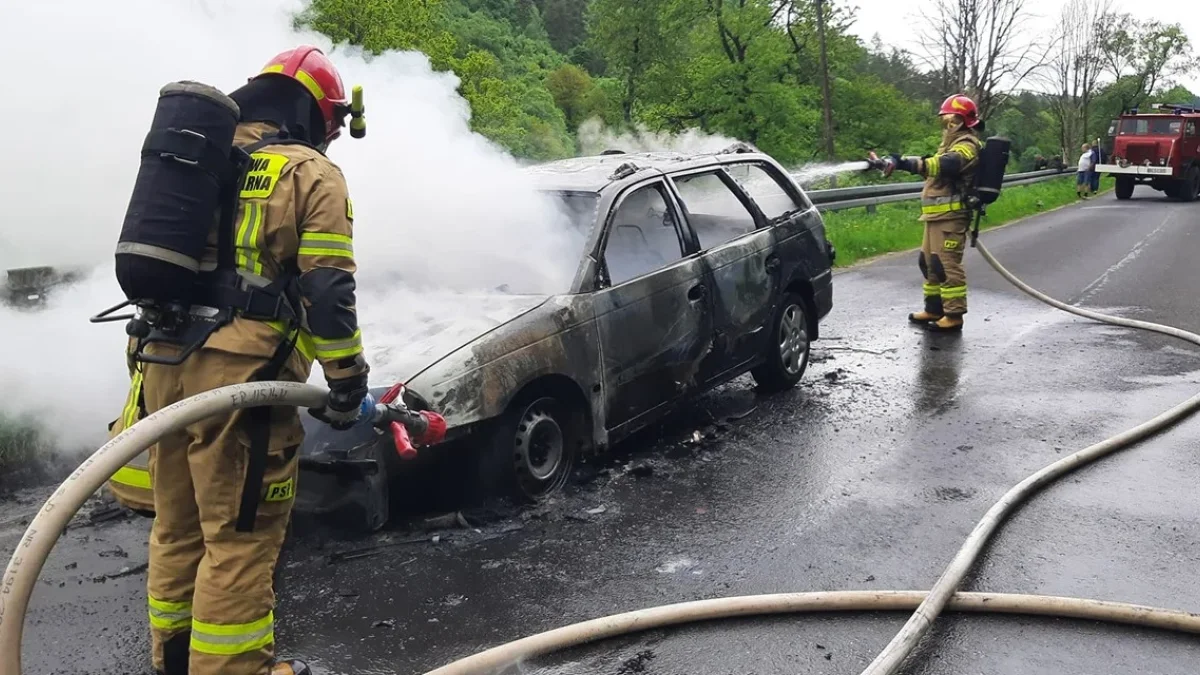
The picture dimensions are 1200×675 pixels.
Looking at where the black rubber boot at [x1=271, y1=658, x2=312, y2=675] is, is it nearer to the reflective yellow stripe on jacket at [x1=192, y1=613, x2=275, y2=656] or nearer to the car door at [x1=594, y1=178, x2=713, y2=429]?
the reflective yellow stripe on jacket at [x1=192, y1=613, x2=275, y2=656]

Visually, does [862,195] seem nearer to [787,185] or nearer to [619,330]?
[787,185]

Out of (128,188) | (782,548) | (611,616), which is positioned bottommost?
(782,548)

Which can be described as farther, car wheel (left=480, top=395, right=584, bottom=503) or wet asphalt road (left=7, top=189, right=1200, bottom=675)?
car wheel (left=480, top=395, right=584, bottom=503)

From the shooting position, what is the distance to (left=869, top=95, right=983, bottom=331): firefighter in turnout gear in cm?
880

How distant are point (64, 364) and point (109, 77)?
1607 mm

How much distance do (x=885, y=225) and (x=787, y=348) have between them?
10584mm

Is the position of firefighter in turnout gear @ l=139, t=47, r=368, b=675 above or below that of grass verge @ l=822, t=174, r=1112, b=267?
above

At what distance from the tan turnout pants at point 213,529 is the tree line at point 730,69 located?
34.5 ft

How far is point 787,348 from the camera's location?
6852mm

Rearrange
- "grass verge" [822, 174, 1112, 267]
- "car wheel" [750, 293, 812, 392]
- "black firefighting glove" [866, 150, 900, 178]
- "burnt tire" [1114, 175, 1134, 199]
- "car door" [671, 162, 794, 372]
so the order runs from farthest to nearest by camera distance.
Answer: "burnt tire" [1114, 175, 1134, 199]
"grass verge" [822, 174, 1112, 267]
"black firefighting glove" [866, 150, 900, 178]
"car wheel" [750, 293, 812, 392]
"car door" [671, 162, 794, 372]

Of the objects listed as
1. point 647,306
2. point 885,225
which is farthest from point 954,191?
point 885,225

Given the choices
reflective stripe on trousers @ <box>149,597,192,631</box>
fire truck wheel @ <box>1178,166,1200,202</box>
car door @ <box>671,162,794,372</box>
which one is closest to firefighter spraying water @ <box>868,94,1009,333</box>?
car door @ <box>671,162,794,372</box>

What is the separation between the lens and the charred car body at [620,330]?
419 cm

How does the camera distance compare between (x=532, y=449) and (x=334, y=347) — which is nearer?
(x=334, y=347)
